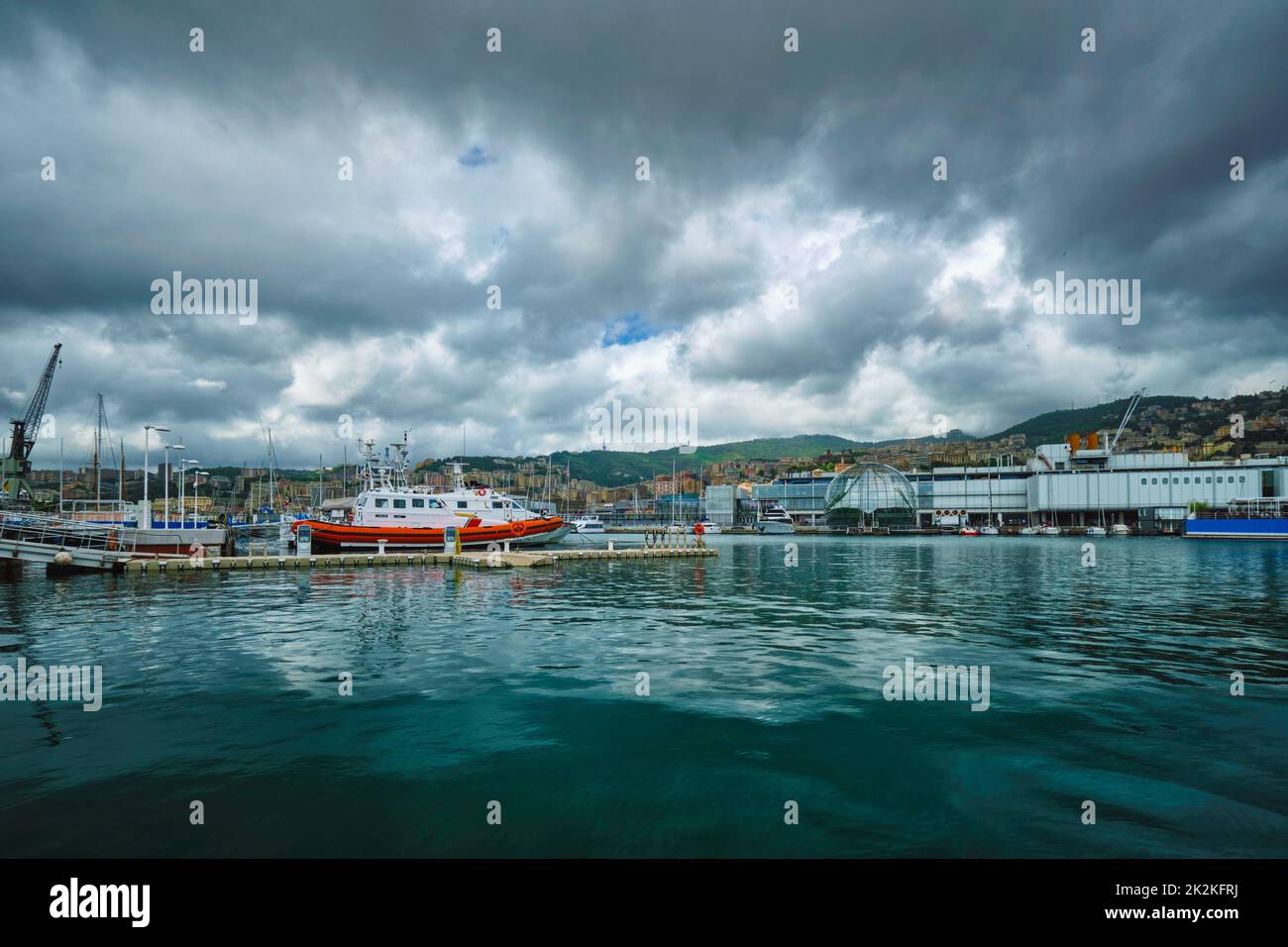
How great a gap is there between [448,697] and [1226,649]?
21523mm

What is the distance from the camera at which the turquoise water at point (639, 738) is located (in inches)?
291

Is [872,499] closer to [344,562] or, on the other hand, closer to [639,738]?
[344,562]

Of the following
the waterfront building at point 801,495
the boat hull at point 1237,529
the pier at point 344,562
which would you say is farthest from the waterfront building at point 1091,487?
the pier at point 344,562

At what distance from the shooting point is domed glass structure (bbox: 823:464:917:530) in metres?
152

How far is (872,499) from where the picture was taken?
15500cm

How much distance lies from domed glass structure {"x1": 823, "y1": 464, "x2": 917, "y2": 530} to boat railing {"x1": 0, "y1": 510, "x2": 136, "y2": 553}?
14340 centimetres

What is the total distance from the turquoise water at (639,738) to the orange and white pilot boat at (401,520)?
28796mm

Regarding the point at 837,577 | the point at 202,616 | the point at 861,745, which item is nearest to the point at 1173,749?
the point at 861,745

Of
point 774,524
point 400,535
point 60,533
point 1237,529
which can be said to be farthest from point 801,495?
point 60,533

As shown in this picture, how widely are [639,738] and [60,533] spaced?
Result: 1775 inches

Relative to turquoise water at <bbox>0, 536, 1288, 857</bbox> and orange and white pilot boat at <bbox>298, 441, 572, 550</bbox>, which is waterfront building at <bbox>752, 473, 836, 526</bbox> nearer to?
orange and white pilot boat at <bbox>298, 441, 572, 550</bbox>

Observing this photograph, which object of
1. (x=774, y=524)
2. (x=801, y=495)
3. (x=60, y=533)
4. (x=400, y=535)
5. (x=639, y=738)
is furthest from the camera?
(x=801, y=495)

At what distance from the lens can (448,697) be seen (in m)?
13.0
